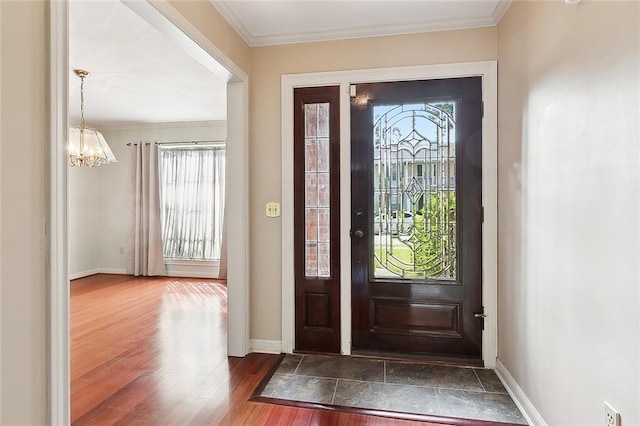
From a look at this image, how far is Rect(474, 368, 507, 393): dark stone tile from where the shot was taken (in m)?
2.20

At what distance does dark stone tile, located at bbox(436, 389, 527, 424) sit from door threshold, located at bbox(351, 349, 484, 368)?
1.22 feet

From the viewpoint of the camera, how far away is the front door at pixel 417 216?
2.52m

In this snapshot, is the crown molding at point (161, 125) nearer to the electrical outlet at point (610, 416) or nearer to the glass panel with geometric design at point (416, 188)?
the glass panel with geometric design at point (416, 188)

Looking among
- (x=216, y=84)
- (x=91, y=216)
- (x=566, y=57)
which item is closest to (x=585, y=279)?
(x=566, y=57)

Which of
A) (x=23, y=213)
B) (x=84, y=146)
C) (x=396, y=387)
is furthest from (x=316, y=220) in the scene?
(x=84, y=146)

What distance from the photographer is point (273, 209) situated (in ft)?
8.98

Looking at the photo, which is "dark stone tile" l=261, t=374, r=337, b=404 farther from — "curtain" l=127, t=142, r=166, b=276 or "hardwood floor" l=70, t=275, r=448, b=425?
"curtain" l=127, t=142, r=166, b=276

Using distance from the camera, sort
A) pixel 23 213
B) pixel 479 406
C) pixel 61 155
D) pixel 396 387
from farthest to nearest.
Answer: pixel 396 387 → pixel 479 406 → pixel 61 155 → pixel 23 213

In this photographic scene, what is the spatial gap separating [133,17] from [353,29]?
5.21 feet

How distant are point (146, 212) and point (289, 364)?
164 inches

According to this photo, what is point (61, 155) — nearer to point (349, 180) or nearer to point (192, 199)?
point (349, 180)

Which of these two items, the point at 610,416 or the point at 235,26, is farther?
the point at 235,26

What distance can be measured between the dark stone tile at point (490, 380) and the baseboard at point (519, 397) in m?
0.03

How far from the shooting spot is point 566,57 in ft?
5.03
